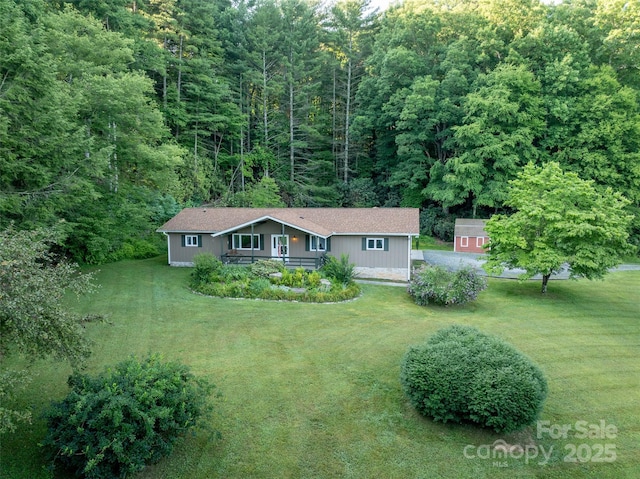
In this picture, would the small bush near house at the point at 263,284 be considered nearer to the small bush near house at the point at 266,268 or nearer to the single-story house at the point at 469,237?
the small bush near house at the point at 266,268

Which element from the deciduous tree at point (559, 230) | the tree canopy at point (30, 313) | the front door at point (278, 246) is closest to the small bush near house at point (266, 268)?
the front door at point (278, 246)

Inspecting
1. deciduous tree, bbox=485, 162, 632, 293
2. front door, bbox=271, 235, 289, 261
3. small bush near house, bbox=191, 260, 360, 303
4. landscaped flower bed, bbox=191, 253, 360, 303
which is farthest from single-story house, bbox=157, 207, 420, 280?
deciduous tree, bbox=485, 162, 632, 293

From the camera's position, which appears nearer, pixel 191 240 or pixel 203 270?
pixel 203 270

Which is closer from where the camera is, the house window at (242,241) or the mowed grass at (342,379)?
the mowed grass at (342,379)

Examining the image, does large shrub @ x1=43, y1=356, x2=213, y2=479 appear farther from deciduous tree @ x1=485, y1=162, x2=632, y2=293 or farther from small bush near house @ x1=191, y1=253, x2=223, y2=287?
deciduous tree @ x1=485, y1=162, x2=632, y2=293

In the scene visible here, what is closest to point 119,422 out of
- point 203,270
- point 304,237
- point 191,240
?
point 203,270

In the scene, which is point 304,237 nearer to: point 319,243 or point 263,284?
point 319,243

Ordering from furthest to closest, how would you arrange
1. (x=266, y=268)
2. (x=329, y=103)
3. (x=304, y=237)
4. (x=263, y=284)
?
(x=329, y=103)
(x=304, y=237)
(x=266, y=268)
(x=263, y=284)
